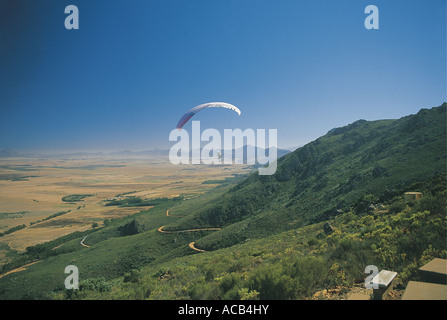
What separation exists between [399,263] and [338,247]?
291cm

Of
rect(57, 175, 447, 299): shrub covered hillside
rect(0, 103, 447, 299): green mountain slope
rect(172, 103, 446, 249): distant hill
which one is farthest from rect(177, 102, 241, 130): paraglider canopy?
rect(57, 175, 447, 299): shrub covered hillside

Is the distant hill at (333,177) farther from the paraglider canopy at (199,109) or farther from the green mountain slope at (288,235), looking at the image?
the paraglider canopy at (199,109)

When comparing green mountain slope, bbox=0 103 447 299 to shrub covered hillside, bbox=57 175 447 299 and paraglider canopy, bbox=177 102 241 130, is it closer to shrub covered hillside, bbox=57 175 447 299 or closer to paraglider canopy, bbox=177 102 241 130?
shrub covered hillside, bbox=57 175 447 299

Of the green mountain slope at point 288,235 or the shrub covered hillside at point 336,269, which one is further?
the green mountain slope at point 288,235

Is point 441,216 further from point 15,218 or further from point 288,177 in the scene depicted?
point 15,218

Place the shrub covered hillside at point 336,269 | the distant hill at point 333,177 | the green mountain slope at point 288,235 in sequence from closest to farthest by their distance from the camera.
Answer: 1. the shrub covered hillside at point 336,269
2. the green mountain slope at point 288,235
3. the distant hill at point 333,177

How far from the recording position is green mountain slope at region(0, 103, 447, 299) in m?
8.75

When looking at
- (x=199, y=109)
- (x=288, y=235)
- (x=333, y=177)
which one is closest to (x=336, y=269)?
(x=288, y=235)

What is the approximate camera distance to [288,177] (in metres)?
56.3

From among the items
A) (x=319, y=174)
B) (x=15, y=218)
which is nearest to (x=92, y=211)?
(x=15, y=218)

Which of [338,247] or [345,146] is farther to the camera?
[345,146]

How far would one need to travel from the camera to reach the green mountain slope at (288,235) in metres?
8.75

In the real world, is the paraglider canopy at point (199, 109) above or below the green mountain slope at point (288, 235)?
above

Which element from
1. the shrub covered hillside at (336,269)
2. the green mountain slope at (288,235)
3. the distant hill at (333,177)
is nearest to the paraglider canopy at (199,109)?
the green mountain slope at (288,235)
